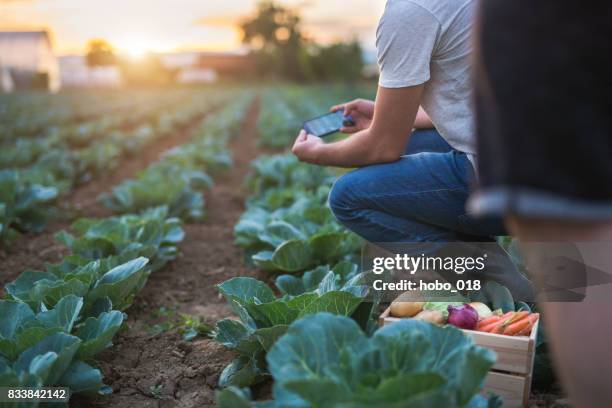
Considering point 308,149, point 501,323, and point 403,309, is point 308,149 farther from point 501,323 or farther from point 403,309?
point 501,323

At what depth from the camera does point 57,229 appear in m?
5.06

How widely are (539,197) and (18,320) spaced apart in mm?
1912

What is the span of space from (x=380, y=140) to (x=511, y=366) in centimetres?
100

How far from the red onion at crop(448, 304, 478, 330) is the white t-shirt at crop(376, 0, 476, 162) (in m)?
0.63

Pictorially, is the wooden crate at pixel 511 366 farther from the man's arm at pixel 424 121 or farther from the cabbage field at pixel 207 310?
the man's arm at pixel 424 121

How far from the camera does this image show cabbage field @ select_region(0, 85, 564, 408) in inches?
61.4

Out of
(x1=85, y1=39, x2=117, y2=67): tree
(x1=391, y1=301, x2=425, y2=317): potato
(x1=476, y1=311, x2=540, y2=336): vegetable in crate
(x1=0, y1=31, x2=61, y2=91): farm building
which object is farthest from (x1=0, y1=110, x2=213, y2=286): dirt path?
(x1=85, y1=39, x2=117, y2=67): tree

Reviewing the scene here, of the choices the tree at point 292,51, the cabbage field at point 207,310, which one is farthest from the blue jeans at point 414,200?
the tree at point 292,51

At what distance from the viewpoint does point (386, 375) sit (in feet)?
4.95

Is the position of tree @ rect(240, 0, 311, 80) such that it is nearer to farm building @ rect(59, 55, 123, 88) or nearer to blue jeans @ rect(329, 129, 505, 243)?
farm building @ rect(59, 55, 123, 88)

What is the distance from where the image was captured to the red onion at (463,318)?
81.5 inches

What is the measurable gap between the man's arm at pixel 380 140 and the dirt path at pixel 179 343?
96 cm

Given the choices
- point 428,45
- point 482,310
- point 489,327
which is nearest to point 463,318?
point 489,327

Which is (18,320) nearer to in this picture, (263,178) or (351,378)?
(351,378)
